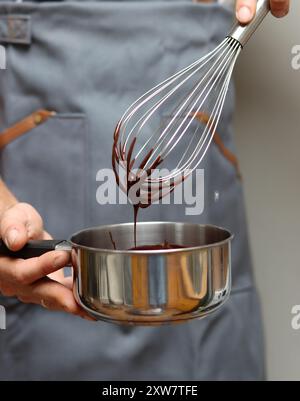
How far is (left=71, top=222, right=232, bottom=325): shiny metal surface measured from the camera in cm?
41

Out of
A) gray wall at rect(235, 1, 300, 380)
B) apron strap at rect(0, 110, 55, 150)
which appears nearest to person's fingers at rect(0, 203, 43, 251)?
apron strap at rect(0, 110, 55, 150)

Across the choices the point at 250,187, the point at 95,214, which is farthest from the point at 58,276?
the point at 250,187

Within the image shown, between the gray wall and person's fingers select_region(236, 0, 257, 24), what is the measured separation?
0.34 meters

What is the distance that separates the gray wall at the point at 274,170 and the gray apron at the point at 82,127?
0.51 ft

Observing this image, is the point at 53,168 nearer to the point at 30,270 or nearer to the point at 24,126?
the point at 24,126

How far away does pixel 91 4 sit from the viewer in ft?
2.19

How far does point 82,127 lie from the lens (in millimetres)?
678

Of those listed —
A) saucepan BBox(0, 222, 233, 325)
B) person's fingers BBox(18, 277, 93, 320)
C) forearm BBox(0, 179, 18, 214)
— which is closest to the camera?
saucepan BBox(0, 222, 233, 325)

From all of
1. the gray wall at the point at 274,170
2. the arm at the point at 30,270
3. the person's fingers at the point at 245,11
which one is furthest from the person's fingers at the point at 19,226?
the gray wall at the point at 274,170

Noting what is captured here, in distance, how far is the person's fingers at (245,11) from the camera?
488 millimetres

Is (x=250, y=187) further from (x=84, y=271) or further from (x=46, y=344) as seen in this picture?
(x=84, y=271)
